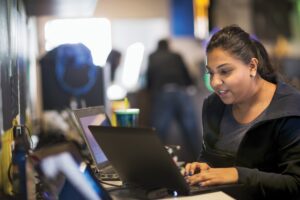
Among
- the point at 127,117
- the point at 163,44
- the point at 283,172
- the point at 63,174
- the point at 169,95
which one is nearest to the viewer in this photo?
the point at 63,174

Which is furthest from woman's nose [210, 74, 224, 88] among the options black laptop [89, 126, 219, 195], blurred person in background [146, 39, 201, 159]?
blurred person in background [146, 39, 201, 159]

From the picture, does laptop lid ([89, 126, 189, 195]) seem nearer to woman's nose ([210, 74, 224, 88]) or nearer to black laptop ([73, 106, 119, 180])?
black laptop ([73, 106, 119, 180])

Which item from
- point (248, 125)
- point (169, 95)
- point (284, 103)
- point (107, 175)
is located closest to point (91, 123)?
point (107, 175)

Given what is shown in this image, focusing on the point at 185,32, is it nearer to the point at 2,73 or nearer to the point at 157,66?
the point at 157,66

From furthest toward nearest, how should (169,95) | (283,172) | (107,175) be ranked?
(169,95), (107,175), (283,172)

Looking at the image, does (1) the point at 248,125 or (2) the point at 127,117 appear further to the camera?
(2) the point at 127,117

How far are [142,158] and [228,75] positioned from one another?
1.69ft

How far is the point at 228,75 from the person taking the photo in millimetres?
1867

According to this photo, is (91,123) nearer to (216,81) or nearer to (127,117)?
(127,117)

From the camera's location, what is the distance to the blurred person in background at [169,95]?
5.47 m

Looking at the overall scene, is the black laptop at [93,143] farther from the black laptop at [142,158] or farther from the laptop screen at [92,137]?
the black laptop at [142,158]

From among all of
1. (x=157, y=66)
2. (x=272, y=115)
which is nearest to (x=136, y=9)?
(x=157, y=66)

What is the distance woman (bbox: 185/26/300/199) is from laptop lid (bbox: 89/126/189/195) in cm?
12

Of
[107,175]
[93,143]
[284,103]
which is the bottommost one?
[107,175]
